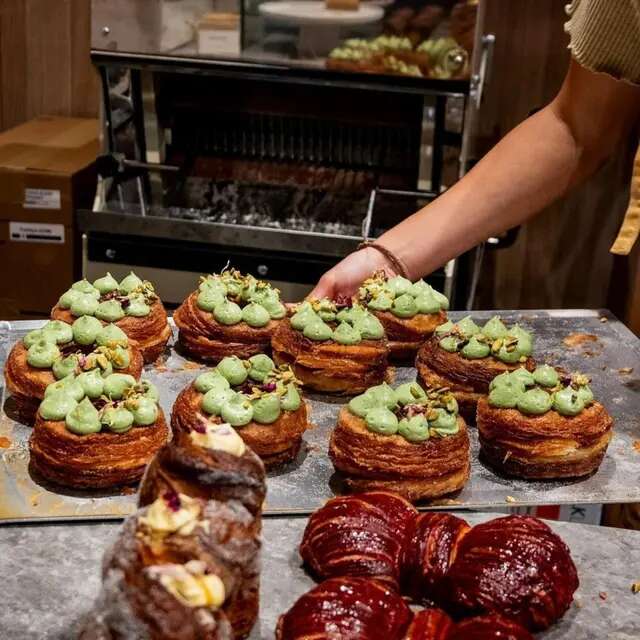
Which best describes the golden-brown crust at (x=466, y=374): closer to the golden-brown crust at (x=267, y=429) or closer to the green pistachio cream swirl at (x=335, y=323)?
the green pistachio cream swirl at (x=335, y=323)

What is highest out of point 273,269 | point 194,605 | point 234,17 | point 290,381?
point 234,17

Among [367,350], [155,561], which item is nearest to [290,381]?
[367,350]

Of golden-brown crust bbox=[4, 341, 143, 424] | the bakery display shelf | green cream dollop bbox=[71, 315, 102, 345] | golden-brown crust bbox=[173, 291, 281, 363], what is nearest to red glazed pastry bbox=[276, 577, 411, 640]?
the bakery display shelf

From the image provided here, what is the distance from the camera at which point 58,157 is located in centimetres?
413

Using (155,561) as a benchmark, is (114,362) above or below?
below

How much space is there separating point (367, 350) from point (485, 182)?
0.62 m

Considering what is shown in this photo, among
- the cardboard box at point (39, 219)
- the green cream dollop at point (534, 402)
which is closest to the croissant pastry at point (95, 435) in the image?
the green cream dollop at point (534, 402)

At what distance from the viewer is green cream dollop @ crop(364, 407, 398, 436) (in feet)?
6.84

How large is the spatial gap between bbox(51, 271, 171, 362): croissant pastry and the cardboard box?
1373 mm

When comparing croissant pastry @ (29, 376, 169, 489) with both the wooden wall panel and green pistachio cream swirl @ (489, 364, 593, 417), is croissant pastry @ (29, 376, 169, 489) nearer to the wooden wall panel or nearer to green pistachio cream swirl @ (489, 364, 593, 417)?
green pistachio cream swirl @ (489, 364, 593, 417)

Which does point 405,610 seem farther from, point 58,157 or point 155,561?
point 58,157

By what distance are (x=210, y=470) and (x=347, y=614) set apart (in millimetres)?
351

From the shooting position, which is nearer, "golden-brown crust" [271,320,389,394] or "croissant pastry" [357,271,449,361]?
"golden-brown crust" [271,320,389,394]

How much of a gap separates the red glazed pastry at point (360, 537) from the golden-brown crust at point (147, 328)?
91 cm
